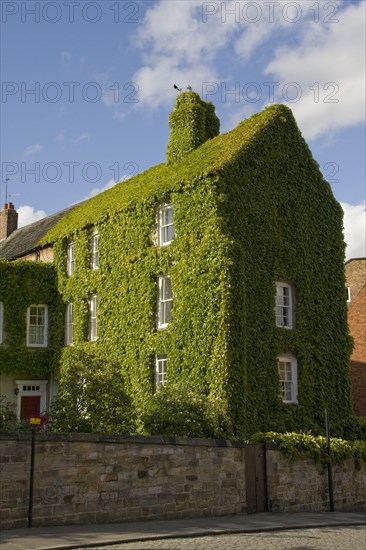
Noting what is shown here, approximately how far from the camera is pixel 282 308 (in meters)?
29.1

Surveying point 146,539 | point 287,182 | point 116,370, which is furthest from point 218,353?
point 146,539

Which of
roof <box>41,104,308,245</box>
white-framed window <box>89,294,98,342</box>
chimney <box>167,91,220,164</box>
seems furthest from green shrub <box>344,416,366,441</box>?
chimney <box>167,91,220,164</box>

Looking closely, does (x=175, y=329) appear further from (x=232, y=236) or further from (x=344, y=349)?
(x=344, y=349)

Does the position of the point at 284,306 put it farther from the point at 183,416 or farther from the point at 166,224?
the point at 183,416

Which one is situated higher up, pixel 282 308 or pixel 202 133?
pixel 202 133

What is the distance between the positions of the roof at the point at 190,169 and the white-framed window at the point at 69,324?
11.9 feet

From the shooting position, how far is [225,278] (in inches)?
1024

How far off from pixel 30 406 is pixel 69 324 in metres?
4.34

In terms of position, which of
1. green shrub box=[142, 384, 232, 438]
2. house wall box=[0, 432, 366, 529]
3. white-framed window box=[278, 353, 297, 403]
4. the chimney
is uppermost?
the chimney

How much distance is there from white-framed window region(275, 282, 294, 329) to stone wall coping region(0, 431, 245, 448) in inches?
364

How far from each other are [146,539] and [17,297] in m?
20.8

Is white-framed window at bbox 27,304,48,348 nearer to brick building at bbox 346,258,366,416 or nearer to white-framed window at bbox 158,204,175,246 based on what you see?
white-framed window at bbox 158,204,175,246

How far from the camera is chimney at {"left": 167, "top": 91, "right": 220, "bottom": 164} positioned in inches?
1273

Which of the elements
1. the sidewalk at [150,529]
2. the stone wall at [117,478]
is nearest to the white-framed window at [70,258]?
the stone wall at [117,478]
